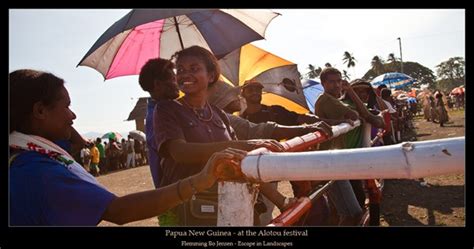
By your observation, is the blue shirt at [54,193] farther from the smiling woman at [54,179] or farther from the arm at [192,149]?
the arm at [192,149]

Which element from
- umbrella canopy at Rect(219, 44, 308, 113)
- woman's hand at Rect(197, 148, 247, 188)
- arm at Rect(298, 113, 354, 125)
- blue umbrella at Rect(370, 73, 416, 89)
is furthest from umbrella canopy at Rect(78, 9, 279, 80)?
blue umbrella at Rect(370, 73, 416, 89)

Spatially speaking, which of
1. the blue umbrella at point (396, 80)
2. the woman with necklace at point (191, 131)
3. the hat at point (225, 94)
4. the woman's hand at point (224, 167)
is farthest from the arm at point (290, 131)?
the blue umbrella at point (396, 80)

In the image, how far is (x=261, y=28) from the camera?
8.00 feet

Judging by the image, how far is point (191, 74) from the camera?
172cm

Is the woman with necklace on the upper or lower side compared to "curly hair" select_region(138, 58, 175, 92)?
lower

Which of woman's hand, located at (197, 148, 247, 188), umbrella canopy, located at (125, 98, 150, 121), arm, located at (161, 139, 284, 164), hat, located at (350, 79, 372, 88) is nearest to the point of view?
woman's hand, located at (197, 148, 247, 188)

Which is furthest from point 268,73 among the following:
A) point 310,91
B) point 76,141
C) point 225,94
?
point 76,141

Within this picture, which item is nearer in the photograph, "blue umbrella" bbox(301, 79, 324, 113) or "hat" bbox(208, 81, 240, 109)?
"hat" bbox(208, 81, 240, 109)

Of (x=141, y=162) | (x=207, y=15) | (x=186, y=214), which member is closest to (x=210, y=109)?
(x=186, y=214)

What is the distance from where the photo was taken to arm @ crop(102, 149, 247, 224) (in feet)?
3.58

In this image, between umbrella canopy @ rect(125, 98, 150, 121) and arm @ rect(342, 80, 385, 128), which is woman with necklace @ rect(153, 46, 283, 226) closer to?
umbrella canopy @ rect(125, 98, 150, 121)

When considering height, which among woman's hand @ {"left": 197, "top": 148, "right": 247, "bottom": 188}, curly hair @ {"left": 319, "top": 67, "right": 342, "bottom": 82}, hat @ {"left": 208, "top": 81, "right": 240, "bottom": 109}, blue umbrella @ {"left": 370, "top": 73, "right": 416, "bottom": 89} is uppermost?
blue umbrella @ {"left": 370, "top": 73, "right": 416, "bottom": 89}

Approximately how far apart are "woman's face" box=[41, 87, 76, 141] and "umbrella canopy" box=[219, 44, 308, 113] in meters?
1.72

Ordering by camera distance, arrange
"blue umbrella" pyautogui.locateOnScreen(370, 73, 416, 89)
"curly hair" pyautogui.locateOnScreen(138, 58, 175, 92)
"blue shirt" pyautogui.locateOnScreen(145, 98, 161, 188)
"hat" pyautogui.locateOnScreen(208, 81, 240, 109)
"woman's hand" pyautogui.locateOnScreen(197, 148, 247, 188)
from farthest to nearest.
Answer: "blue umbrella" pyautogui.locateOnScreen(370, 73, 416, 89), "hat" pyautogui.locateOnScreen(208, 81, 240, 109), "curly hair" pyautogui.locateOnScreen(138, 58, 175, 92), "blue shirt" pyautogui.locateOnScreen(145, 98, 161, 188), "woman's hand" pyautogui.locateOnScreen(197, 148, 247, 188)
